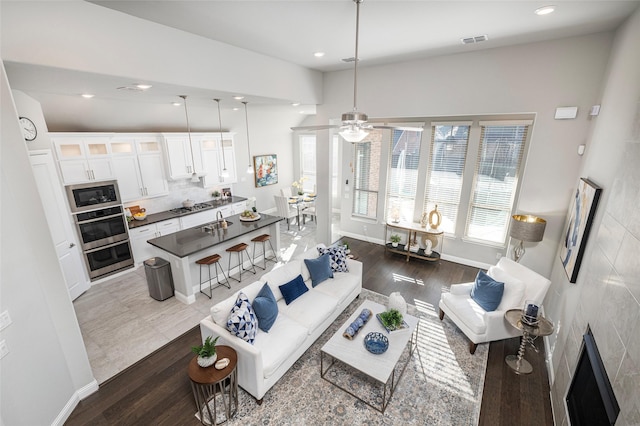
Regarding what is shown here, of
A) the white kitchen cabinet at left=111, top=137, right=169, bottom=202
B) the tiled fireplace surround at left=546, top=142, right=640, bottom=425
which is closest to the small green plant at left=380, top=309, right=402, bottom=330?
the tiled fireplace surround at left=546, top=142, right=640, bottom=425

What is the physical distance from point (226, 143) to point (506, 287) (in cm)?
698

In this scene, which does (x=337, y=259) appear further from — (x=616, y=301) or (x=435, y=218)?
(x=616, y=301)

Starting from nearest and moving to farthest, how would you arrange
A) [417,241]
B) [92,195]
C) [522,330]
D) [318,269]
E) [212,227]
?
1. [522,330]
2. [318,269]
3. [92,195]
4. [212,227]
5. [417,241]

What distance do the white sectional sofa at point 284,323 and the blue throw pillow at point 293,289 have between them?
6cm

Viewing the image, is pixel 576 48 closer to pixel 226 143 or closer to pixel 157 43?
pixel 157 43

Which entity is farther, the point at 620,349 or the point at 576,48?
the point at 576,48

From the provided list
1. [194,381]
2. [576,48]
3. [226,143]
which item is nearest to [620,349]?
[194,381]

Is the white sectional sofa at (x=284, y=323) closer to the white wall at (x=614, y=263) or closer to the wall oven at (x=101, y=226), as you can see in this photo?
the white wall at (x=614, y=263)

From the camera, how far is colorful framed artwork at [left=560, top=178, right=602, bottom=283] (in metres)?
2.91

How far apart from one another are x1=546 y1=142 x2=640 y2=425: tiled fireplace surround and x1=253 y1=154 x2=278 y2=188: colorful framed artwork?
25.6 ft

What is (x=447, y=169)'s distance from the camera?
19.1ft

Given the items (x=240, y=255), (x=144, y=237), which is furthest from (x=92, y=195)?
(x=240, y=255)

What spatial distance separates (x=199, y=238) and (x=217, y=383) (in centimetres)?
276

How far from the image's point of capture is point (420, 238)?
636cm
